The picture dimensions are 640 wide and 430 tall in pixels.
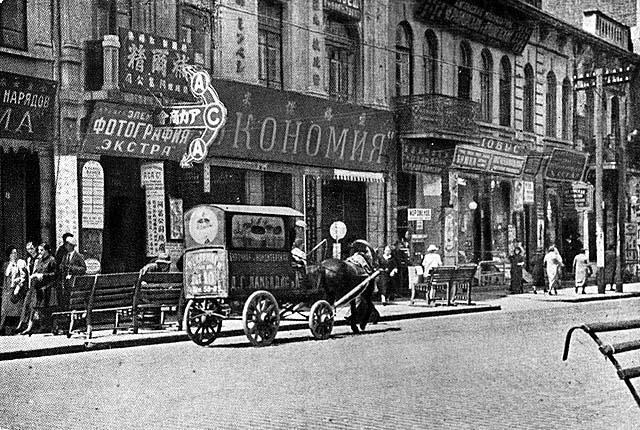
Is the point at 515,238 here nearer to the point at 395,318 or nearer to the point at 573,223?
the point at 573,223

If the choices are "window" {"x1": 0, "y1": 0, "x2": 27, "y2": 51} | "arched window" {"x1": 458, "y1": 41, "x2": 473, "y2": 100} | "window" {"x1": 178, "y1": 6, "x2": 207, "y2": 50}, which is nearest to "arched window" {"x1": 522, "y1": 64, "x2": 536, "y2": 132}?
"arched window" {"x1": 458, "y1": 41, "x2": 473, "y2": 100}

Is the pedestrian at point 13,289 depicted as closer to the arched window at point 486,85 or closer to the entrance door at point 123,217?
the entrance door at point 123,217

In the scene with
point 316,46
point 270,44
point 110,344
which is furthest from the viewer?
point 316,46

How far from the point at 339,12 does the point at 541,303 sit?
924cm

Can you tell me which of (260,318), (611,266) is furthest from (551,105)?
(260,318)

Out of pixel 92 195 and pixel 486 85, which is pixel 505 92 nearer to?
pixel 486 85

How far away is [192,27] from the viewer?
2130 centimetres

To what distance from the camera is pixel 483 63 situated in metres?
32.1

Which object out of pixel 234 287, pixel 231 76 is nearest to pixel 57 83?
Result: pixel 231 76

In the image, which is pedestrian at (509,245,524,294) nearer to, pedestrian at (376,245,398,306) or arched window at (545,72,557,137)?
pedestrian at (376,245,398,306)

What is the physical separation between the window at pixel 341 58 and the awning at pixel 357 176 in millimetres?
1935

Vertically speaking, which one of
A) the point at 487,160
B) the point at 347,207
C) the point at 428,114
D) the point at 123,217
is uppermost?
the point at 428,114

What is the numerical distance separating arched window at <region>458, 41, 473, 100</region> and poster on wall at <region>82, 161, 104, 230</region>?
1508 centimetres

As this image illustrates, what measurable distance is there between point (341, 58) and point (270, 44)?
3082 millimetres
